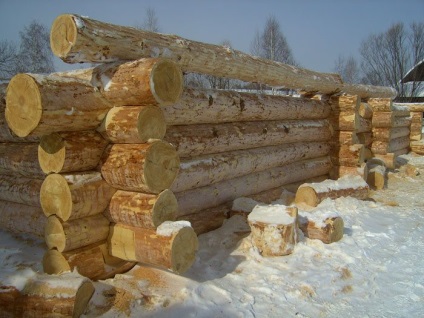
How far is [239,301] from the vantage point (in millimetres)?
2992

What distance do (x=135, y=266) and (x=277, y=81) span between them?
155 inches

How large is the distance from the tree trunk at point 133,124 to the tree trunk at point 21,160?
118 cm

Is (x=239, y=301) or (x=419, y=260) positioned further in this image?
(x=419, y=260)

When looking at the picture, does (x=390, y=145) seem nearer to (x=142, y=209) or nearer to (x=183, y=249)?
(x=183, y=249)

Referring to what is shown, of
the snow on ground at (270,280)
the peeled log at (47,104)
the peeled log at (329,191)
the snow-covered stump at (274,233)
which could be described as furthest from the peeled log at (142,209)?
the peeled log at (329,191)

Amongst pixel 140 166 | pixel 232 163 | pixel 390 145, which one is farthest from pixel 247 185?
pixel 390 145

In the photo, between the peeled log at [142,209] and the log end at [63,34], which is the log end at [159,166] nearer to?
the peeled log at [142,209]

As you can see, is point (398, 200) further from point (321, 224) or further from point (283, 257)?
point (283, 257)

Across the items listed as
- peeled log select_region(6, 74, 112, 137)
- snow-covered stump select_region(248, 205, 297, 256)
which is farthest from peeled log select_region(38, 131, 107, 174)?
snow-covered stump select_region(248, 205, 297, 256)

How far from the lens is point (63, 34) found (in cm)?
291

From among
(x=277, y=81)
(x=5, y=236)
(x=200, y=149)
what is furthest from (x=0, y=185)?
(x=277, y=81)

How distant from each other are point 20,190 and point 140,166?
195cm

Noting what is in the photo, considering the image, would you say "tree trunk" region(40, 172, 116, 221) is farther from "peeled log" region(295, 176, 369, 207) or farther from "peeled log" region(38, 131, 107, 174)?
"peeled log" region(295, 176, 369, 207)

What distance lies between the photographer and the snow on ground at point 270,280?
9.38 ft
